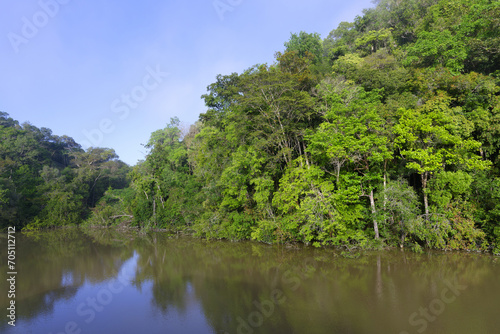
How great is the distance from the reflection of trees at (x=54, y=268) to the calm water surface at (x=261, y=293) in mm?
74

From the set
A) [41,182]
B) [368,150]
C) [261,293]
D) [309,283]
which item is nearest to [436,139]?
[368,150]

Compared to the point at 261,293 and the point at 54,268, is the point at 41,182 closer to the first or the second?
the point at 54,268

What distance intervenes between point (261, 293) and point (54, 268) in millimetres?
11363

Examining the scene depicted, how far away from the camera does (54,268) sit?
13.7 m

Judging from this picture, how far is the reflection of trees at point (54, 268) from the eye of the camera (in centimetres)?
961

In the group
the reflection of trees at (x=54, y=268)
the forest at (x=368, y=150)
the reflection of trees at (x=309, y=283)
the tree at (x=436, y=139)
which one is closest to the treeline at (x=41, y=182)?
the reflection of trees at (x=54, y=268)

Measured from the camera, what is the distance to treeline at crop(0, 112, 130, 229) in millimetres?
27611

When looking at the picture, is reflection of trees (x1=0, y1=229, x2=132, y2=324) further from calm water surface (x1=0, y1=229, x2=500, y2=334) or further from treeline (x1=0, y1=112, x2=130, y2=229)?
treeline (x1=0, y1=112, x2=130, y2=229)

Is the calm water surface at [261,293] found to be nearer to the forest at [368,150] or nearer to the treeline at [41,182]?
the forest at [368,150]

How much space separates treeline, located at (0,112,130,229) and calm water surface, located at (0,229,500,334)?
15.9m

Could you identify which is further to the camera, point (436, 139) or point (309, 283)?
point (436, 139)

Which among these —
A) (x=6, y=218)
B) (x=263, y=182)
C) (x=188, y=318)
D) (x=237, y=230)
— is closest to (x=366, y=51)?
(x=263, y=182)

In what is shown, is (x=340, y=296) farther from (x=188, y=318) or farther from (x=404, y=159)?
(x=404, y=159)

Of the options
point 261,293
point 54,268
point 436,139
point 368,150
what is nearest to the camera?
point 261,293
